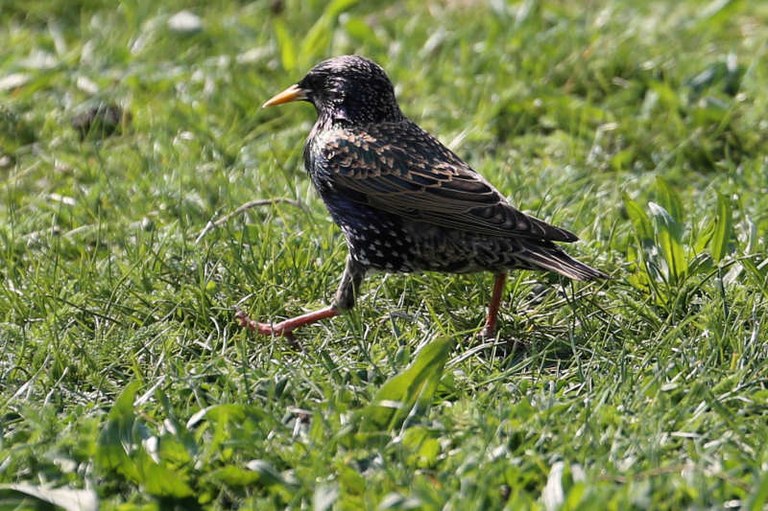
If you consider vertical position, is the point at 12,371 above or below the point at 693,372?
below

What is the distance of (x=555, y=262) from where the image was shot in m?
4.79

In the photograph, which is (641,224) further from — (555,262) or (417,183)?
(417,183)

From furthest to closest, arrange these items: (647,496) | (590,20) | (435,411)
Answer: (590,20) < (435,411) < (647,496)

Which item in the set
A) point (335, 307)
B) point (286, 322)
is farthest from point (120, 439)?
point (335, 307)

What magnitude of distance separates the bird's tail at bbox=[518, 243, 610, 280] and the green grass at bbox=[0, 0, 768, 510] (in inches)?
11.3

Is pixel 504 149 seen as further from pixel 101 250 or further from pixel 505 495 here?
A: pixel 505 495

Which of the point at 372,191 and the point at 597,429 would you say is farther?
the point at 372,191

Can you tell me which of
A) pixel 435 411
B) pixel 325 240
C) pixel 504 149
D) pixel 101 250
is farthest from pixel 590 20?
pixel 435 411

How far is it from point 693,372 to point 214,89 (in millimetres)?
3936

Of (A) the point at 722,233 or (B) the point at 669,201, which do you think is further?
(B) the point at 669,201

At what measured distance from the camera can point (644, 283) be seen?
5.16 m

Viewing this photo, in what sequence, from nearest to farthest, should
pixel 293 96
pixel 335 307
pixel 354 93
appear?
1. pixel 335 307
2. pixel 354 93
3. pixel 293 96

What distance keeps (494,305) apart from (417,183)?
24.4 inches

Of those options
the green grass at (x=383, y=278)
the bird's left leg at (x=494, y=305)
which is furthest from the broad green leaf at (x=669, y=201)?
the bird's left leg at (x=494, y=305)
